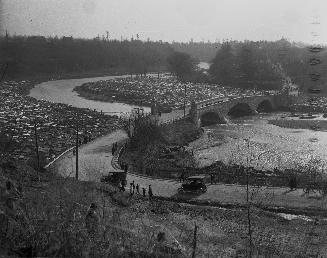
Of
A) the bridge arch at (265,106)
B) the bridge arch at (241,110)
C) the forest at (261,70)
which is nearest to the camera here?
the bridge arch at (241,110)

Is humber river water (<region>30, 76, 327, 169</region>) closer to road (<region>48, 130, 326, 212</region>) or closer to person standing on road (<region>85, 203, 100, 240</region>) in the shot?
road (<region>48, 130, 326, 212</region>)

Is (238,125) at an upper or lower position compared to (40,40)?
lower

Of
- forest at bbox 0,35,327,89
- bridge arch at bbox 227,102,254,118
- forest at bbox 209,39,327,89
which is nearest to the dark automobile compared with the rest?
bridge arch at bbox 227,102,254,118

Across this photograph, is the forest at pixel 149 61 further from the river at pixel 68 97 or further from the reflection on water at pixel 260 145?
the reflection on water at pixel 260 145

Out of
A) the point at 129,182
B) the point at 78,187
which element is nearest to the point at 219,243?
the point at 78,187

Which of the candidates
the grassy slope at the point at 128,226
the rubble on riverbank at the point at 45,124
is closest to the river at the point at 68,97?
the rubble on riverbank at the point at 45,124

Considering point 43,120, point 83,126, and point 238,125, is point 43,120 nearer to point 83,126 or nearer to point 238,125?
point 83,126

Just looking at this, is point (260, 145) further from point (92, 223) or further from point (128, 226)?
point (92, 223)
